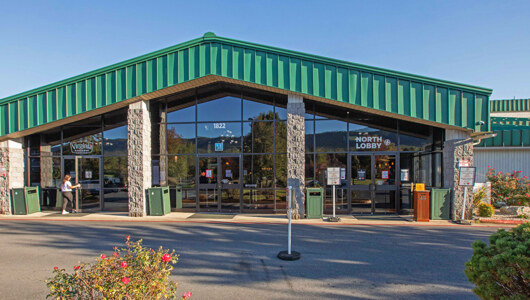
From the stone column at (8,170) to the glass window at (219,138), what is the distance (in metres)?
7.88

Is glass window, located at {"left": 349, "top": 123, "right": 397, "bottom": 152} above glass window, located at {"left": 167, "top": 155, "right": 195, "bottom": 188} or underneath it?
above

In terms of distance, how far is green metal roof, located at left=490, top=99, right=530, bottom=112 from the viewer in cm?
2492

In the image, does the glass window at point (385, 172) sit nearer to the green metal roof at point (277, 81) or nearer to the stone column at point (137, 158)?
the green metal roof at point (277, 81)

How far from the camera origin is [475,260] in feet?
11.4

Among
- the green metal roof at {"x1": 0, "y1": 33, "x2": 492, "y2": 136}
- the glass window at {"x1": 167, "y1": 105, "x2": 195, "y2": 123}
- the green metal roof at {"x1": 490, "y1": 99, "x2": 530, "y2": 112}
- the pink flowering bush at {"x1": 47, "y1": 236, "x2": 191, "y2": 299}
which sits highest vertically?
the green metal roof at {"x1": 490, "y1": 99, "x2": 530, "y2": 112}

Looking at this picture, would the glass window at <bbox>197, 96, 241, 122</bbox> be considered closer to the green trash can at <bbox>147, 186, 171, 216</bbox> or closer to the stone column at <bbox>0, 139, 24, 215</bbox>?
the green trash can at <bbox>147, 186, 171, 216</bbox>

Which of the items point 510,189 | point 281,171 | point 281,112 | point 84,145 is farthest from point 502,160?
point 84,145

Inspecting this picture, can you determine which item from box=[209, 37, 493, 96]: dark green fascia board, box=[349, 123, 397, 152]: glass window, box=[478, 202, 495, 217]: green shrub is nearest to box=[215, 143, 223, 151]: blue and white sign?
box=[209, 37, 493, 96]: dark green fascia board

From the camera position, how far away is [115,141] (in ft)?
44.4

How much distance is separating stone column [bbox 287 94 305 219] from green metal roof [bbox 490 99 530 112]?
2206cm

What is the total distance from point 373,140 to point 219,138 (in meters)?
6.35

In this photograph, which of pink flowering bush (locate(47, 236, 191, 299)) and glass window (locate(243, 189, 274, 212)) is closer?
pink flowering bush (locate(47, 236, 191, 299))

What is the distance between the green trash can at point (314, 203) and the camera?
1138 cm

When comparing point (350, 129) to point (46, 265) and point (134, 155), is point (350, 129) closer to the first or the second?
point (134, 155)
